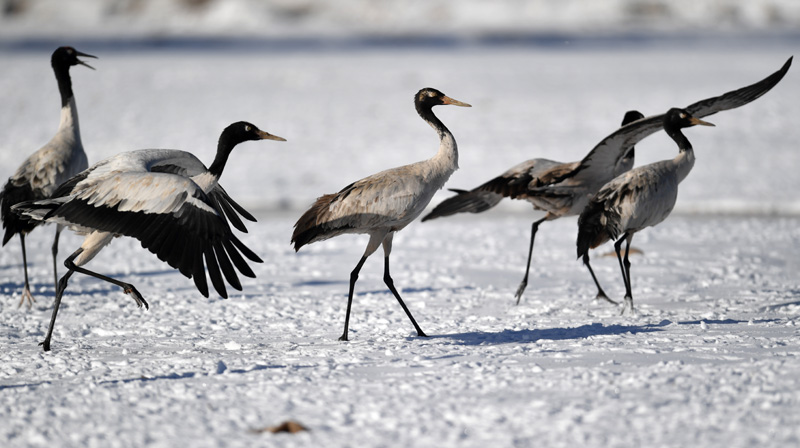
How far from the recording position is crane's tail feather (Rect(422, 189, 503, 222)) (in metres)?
7.64

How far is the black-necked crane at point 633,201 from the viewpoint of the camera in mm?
6434

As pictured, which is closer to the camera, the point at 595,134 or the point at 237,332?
the point at 237,332

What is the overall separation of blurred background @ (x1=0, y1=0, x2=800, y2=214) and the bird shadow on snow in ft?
20.7

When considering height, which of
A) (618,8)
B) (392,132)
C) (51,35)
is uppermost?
(618,8)

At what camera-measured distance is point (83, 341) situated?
5969 mm

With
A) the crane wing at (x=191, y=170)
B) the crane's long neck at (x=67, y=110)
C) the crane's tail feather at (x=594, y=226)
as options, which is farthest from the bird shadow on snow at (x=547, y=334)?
the crane's long neck at (x=67, y=110)

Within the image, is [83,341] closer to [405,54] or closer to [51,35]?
[405,54]

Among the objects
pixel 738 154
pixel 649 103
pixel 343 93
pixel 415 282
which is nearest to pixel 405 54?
pixel 343 93

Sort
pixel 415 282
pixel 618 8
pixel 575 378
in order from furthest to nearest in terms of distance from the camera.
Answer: pixel 618 8
pixel 415 282
pixel 575 378

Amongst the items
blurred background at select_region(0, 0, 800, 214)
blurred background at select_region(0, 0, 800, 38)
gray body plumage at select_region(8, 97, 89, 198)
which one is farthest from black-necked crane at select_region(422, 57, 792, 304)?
blurred background at select_region(0, 0, 800, 38)

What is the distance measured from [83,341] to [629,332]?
3.31 meters

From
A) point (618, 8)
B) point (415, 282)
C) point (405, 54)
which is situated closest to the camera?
point (415, 282)

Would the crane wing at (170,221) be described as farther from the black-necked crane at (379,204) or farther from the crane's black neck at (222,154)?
the black-necked crane at (379,204)

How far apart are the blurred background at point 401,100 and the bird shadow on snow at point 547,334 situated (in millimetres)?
6299
